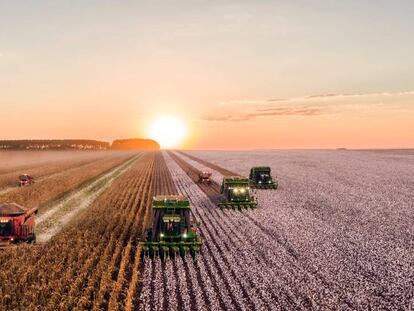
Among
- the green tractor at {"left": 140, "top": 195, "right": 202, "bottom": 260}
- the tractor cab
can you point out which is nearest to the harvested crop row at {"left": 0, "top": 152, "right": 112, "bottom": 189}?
the tractor cab

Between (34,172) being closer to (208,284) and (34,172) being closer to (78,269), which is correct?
(78,269)

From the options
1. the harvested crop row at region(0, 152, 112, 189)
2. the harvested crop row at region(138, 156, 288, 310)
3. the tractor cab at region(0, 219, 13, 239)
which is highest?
the tractor cab at region(0, 219, 13, 239)

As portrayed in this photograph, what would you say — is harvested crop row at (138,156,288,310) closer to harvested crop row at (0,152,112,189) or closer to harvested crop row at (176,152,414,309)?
harvested crop row at (176,152,414,309)

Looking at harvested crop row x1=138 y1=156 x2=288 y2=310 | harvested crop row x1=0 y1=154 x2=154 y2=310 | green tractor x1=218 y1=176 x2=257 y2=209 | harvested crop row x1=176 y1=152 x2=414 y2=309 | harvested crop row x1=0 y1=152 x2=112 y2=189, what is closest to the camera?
harvested crop row x1=0 y1=154 x2=154 y2=310

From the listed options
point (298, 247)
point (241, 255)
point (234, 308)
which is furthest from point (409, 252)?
point (234, 308)

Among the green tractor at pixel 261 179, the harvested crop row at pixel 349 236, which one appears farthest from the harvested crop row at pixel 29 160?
the harvested crop row at pixel 349 236
